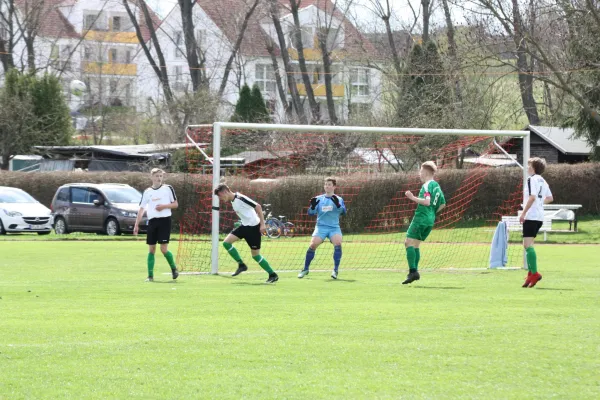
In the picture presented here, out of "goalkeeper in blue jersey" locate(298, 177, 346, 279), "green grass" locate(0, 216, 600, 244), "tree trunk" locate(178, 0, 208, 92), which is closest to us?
"goalkeeper in blue jersey" locate(298, 177, 346, 279)

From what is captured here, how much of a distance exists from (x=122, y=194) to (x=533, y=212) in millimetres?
21236

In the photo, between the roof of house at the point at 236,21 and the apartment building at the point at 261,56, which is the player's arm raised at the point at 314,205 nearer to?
the roof of house at the point at 236,21

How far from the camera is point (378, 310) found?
37.6 feet

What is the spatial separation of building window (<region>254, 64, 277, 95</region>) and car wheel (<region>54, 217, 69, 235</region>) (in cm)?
4112

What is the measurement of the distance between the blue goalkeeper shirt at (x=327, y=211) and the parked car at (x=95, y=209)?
53.3 feet

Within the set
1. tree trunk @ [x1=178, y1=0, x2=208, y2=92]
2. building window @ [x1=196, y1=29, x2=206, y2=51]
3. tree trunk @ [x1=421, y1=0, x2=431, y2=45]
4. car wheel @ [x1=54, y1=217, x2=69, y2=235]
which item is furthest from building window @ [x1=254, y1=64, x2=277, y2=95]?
car wheel @ [x1=54, y1=217, x2=69, y2=235]

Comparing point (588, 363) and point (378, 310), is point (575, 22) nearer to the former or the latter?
point (378, 310)

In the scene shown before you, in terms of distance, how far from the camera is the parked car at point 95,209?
3281 centimetres

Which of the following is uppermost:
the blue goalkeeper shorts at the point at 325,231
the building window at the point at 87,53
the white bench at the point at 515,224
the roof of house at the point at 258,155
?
the building window at the point at 87,53

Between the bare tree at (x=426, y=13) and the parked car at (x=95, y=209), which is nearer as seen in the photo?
the parked car at (x=95, y=209)

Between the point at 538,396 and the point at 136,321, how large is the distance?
494 cm

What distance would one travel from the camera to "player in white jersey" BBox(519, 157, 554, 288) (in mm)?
14562

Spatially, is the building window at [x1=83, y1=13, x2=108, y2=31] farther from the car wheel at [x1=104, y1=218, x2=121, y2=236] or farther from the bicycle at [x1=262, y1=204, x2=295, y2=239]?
the bicycle at [x1=262, y1=204, x2=295, y2=239]

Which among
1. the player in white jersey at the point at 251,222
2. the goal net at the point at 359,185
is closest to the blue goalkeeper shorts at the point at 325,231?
the player in white jersey at the point at 251,222
